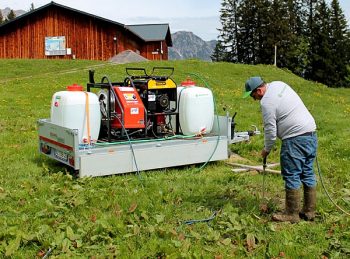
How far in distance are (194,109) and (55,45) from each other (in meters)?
32.6

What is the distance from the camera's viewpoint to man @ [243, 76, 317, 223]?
544cm

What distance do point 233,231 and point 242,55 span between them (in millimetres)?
67140

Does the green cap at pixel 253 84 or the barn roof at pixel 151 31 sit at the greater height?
the barn roof at pixel 151 31

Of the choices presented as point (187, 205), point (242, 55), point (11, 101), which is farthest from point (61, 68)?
point (242, 55)

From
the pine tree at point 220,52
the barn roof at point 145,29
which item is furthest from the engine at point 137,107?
the pine tree at point 220,52

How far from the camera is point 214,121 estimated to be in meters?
8.85

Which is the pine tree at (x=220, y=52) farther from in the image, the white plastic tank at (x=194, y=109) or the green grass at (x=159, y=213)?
the white plastic tank at (x=194, y=109)

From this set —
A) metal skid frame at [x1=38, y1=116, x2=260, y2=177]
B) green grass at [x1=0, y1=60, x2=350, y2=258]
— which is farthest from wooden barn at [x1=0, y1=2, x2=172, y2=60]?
metal skid frame at [x1=38, y1=116, x2=260, y2=177]

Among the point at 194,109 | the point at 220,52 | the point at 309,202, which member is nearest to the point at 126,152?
the point at 194,109

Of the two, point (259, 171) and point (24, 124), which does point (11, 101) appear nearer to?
point (24, 124)

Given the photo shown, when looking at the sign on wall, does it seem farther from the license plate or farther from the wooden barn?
the license plate

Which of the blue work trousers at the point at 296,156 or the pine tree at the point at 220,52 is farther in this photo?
the pine tree at the point at 220,52

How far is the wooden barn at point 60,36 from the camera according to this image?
126 feet

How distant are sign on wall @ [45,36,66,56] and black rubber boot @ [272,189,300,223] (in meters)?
35.3
